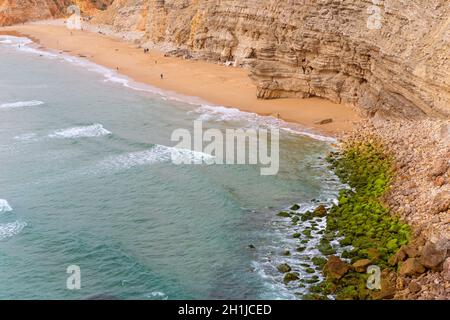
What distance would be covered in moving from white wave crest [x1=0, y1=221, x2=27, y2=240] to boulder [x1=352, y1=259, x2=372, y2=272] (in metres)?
13.3

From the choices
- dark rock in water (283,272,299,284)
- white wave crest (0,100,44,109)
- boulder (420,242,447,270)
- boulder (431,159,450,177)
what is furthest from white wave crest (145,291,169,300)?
white wave crest (0,100,44,109)

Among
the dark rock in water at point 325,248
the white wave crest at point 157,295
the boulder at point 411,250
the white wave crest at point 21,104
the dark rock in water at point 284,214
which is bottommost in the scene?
the white wave crest at point 157,295

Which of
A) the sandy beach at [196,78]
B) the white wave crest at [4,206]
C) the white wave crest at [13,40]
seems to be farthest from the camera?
the white wave crest at [13,40]

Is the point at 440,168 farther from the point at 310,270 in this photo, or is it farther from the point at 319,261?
the point at 310,270

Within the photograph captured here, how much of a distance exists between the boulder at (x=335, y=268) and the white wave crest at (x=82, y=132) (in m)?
19.8

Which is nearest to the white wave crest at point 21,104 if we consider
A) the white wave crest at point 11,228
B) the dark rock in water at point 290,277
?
the white wave crest at point 11,228

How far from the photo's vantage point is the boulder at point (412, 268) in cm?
1603

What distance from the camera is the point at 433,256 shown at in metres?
16.0

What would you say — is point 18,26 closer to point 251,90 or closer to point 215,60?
point 215,60

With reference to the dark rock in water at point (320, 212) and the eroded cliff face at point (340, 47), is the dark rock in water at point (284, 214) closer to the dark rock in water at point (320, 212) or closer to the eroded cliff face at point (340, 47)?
the dark rock in water at point (320, 212)

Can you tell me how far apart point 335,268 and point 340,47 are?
66.1 ft

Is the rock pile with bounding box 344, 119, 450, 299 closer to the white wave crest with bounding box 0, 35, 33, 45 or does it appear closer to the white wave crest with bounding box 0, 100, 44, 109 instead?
the white wave crest with bounding box 0, 100, 44, 109
